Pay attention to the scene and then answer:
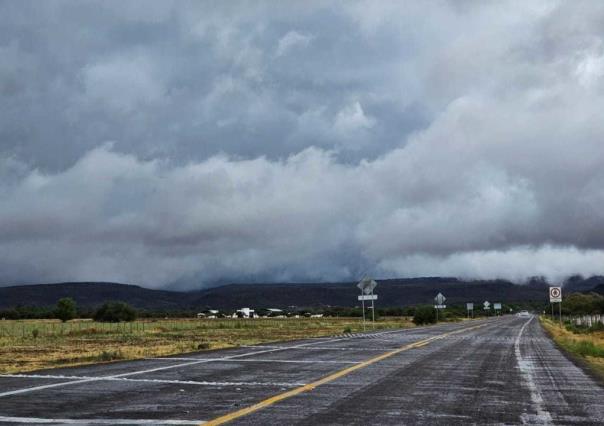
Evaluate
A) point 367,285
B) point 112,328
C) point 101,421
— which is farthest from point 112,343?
point 112,328

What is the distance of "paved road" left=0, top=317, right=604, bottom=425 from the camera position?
9.97 m

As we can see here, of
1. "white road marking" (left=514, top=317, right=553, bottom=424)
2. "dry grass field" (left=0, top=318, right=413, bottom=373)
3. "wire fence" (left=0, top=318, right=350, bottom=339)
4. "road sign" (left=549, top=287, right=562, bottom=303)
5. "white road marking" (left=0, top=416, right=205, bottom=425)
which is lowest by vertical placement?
"wire fence" (left=0, top=318, right=350, bottom=339)

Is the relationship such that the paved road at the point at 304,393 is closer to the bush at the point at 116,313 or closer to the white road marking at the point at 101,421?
the white road marking at the point at 101,421

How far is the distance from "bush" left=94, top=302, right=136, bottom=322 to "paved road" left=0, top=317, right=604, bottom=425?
10936cm

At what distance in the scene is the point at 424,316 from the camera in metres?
96.2

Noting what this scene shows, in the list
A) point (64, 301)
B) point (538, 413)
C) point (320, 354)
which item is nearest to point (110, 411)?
point (538, 413)

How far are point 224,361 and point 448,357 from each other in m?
7.33

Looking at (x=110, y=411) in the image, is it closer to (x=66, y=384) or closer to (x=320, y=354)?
(x=66, y=384)

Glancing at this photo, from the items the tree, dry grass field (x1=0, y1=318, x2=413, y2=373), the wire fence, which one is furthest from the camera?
the tree

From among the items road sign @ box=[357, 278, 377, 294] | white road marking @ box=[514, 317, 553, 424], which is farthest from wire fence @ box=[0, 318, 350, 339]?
white road marking @ box=[514, 317, 553, 424]

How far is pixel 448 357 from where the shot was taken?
75.7 ft

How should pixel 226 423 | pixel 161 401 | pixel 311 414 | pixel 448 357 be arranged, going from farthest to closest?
pixel 448 357
pixel 161 401
pixel 311 414
pixel 226 423

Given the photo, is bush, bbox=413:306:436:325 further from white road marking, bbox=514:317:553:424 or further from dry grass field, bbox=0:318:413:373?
white road marking, bbox=514:317:553:424

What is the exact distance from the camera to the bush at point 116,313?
12512 centimetres
